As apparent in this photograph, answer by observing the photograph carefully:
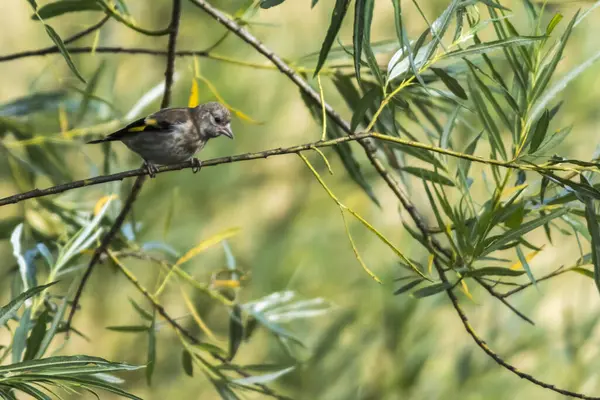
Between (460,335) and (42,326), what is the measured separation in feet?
2.97

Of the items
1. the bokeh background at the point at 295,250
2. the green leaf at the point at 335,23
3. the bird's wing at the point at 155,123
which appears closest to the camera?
the green leaf at the point at 335,23

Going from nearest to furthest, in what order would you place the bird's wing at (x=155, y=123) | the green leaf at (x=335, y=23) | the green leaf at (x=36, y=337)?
the green leaf at (x=335, y=23) < the green leaf at (x=36, y=337) < the bird's wing at (x=155, y=123)

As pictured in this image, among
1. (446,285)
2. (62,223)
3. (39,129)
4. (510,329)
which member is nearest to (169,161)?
(62,223)

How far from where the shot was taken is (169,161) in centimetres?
Answer: 58

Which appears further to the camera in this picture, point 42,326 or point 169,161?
point 169,161

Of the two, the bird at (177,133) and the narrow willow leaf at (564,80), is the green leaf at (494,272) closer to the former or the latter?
the narrow willow leaf at (564,80)

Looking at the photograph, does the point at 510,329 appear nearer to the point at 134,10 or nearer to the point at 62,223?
the point at 62,223

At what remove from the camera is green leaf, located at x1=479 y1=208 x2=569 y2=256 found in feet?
1.21

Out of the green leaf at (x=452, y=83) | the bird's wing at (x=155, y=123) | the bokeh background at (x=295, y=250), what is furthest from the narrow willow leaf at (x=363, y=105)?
the bokeh background at (x=295, y=250)

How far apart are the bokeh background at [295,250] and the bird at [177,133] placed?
211mm

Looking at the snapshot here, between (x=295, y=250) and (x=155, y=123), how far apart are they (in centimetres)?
69

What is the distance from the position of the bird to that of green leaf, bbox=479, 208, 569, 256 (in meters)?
0.24

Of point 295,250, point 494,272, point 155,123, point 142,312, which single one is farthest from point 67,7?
point 295,250

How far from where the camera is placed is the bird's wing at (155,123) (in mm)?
530
